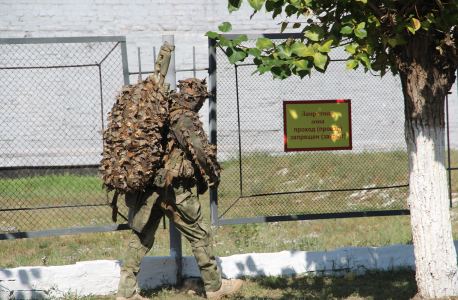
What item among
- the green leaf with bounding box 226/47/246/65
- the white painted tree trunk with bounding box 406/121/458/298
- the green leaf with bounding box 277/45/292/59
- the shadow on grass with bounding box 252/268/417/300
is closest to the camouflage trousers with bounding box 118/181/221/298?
the shadow on grass with bounding box 252/268/417/300

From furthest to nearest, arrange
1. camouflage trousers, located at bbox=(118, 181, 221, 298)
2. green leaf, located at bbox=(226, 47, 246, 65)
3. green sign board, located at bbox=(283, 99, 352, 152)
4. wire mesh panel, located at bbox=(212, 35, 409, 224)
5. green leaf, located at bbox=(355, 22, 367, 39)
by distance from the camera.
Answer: wire mesh panel, located at bbox=(212, 35, 409, 224) < green sign board, located at bbox=(283, 99, 352, 152) < camouflage trousers, located at bbox=(118, 181, 221, 298) < green leaf, located at bbox=(226, 47, 246, 65) < green leaf, located at bbox=(355, 22, 367, 39)

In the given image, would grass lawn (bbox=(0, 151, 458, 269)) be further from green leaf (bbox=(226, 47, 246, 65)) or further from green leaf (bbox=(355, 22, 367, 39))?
green leaf (bbox=(355, 22, 367, 39))

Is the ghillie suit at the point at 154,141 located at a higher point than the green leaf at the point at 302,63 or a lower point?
lower

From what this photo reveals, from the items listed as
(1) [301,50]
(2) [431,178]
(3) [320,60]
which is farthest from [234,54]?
(2) [431,178]

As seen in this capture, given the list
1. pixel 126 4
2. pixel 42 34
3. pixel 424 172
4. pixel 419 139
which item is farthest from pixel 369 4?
pixel 42 34

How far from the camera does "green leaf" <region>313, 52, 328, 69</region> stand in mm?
2840

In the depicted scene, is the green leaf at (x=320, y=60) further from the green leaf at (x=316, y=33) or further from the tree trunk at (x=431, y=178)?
the tree trunk at (x=431, y=178)

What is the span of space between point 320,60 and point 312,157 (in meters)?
2.09

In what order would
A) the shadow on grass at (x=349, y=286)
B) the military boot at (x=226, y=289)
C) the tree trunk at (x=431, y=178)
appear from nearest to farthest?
the tree trunk at (x=431, y=178), the military boot at (x=226, y=289), the shadow on grass at (x=349, y=286)

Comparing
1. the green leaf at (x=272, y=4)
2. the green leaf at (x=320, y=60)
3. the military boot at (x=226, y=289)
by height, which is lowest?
the military boot at (x=226, y=289)

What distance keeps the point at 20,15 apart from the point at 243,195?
8295 millimetres

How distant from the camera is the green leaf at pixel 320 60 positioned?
2.84 metres

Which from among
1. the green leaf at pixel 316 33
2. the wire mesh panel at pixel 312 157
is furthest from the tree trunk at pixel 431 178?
the wire mesh panel at pixel 312 157

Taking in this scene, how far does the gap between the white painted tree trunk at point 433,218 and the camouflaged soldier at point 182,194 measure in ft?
5.89
